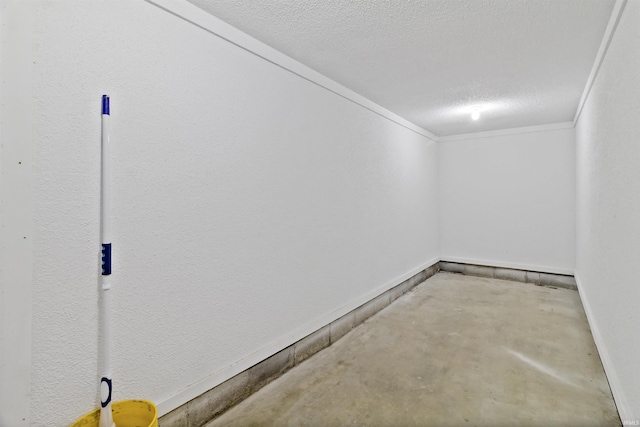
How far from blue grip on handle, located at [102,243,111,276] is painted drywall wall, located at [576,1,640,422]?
244 cm

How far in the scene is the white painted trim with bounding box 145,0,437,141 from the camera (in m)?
1.78

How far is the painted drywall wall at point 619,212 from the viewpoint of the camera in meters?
1.55

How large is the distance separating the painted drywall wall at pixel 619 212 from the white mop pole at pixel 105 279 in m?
2.42

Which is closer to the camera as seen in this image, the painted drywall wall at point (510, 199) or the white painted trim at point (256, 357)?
the white painted trim at point (256, 357)

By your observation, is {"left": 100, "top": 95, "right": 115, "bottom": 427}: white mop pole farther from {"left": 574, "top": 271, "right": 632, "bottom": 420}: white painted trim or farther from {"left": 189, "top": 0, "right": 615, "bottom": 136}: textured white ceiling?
{"left": 574, "top": 271, "right": 632, "bottom": 420}: white painted trim

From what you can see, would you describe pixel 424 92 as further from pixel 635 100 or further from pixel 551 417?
pixel 551 417

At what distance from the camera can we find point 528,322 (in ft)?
11.0

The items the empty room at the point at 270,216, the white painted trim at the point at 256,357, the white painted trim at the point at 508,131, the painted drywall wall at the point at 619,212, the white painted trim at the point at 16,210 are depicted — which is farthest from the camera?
the white painted trim at the point at 508,131

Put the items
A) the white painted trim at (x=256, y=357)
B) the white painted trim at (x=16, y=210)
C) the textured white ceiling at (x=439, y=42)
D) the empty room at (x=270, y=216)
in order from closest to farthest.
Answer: the white painted trim at (x=16, y=210)
the empty room at (x=270, y=216)
the white painted trim at (x=256, y=357)
the textured white ceiling at (x=439, y=42)

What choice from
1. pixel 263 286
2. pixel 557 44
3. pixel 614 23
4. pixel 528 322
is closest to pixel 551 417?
pixel 528 322

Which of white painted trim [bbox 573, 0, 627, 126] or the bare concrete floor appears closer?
white painted trim [bbox 573, 0, 627, 126]

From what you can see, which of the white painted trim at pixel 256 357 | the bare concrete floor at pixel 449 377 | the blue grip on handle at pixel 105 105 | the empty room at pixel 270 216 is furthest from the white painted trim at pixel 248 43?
the bare concrete floor at pixel 449 377

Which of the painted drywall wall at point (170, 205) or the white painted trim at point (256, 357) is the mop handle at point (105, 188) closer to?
the painted drywall wall at point (170, 205)

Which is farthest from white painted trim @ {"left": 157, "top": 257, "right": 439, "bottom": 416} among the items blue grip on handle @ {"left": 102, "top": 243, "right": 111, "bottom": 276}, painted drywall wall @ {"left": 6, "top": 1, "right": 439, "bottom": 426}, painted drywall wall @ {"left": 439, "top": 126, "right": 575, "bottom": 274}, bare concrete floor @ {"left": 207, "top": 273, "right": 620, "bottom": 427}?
painted drywall wall @ {"left": 439, "top": 126, "right": 575, "bottom": 274}
